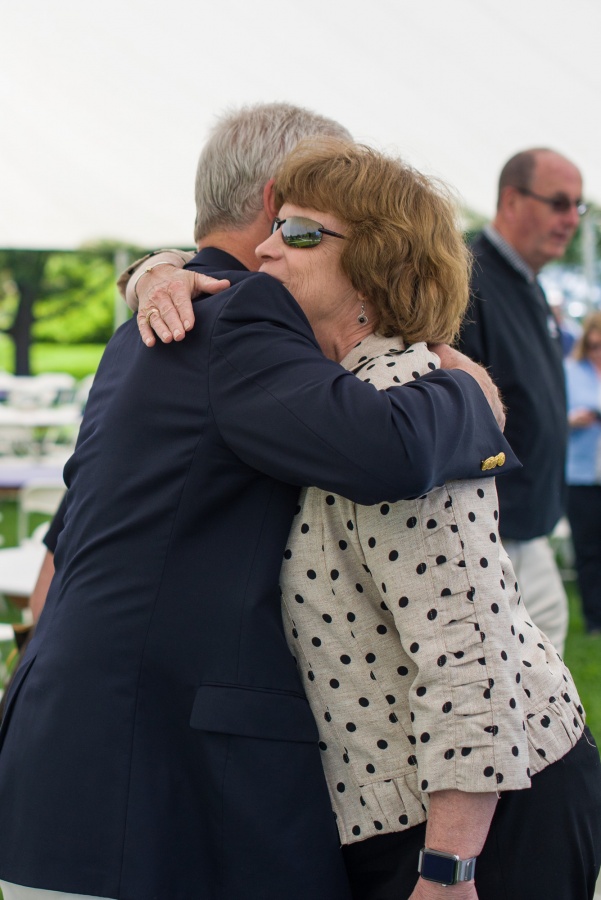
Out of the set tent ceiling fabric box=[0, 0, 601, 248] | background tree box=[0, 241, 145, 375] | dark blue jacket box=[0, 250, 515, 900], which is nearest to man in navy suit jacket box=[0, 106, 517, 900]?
dark blue jacket box=[0, 250, 515, 900]

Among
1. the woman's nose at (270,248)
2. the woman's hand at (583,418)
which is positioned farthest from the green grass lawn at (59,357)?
the woman's nose at (270,248)

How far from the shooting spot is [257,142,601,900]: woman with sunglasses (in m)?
1.33

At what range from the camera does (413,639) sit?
52.8 inches

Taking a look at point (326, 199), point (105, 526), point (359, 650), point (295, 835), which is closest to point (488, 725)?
point (359, 650)

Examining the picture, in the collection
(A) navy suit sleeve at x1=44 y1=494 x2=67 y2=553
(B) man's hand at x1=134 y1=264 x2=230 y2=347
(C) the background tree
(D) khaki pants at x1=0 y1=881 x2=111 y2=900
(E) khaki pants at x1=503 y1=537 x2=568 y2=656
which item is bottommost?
(C) the background tree

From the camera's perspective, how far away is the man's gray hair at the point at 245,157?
1.82 meters

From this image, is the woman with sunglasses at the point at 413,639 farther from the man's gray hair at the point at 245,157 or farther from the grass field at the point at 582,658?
the grass field at the point at 582,658

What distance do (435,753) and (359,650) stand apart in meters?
0.19

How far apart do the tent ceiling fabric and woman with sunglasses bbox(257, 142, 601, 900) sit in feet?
17.9

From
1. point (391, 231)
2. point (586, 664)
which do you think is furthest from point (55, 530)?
point (586, 664)

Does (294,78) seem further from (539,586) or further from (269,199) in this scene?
(269,199)

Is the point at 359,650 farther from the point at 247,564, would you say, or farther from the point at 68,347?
the point at 68,347

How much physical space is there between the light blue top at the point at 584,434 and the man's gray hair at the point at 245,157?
5736 mm

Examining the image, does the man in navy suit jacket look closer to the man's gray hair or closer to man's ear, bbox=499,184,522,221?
the man's gray hair
